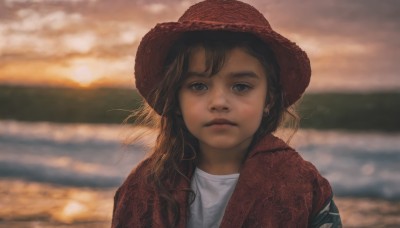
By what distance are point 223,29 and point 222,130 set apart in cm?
38

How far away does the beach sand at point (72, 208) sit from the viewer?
16.7ft

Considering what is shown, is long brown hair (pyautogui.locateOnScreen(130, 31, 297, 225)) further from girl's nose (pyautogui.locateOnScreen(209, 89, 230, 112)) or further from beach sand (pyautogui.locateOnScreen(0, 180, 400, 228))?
beach sand (pyautogui.locateOnScreen(0, 180, 400, 228))

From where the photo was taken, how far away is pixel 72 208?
552 centimetres

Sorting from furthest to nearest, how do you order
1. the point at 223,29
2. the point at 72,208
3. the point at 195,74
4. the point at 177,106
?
the point at 72,208 → the point at 177,106 → the point at 195,74 → the point at 223,29

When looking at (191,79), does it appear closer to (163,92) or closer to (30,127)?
(163,92)

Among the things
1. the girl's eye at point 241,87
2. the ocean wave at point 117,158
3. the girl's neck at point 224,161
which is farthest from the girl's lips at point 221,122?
the ocean wave at point 117,158

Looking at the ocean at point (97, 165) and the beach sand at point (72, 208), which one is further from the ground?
the ocean at point (97, 165)

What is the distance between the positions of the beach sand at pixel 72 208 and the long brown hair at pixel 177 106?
2.11 m

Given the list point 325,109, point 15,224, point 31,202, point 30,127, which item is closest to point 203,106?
point 15,224

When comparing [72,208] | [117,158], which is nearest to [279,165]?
[72,208]

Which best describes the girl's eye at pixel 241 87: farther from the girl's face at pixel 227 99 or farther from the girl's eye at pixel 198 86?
the girl's eye at pixel 198 86

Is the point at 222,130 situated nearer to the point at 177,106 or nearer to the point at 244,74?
the point at 244,74

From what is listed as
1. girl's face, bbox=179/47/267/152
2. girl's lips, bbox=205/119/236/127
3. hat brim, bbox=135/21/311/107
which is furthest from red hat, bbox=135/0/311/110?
girl's lips, bbox=205/119/236/127

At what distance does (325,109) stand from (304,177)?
37.0 ft
